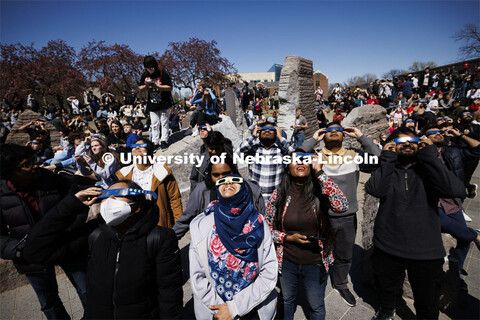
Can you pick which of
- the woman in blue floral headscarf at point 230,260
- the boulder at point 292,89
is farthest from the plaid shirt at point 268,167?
the boulder at point 292,89

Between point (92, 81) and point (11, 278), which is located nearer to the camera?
point (11, 278)

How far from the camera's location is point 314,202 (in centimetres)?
216

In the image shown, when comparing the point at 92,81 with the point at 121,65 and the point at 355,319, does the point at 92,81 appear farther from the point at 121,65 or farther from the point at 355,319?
the point at 355,319

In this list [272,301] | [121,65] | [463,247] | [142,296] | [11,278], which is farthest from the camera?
[121,65]

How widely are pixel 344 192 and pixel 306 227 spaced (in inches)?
36.4

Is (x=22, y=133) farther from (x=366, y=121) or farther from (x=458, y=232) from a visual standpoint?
(x=366, y=121)

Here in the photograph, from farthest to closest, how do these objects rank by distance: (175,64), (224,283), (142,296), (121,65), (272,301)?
(175,64)
(121,65)
(272,301)
(224,283)
(142,296)

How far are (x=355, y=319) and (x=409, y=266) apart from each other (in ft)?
3.23

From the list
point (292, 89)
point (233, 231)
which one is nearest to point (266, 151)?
point (233, 231)

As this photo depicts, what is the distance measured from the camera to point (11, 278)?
3.41 metres

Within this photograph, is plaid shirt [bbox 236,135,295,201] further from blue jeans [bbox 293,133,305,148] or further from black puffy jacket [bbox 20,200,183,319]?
blue jeans [bbox 293,133,305,148]

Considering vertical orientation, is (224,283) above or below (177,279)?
below

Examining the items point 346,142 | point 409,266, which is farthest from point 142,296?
point 346,142

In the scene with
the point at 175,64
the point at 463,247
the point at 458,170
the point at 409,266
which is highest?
the point at 175,64
